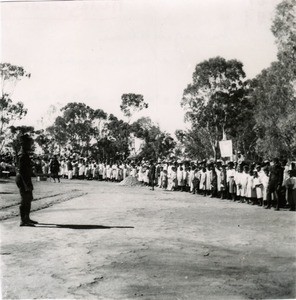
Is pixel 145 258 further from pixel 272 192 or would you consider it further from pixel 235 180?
pixel 235 180

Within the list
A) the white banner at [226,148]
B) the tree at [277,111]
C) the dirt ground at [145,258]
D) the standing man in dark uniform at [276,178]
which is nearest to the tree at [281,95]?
the tree at [277,111]

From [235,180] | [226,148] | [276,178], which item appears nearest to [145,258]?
[276,178]

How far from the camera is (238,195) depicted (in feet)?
47.5

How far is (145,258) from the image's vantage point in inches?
217

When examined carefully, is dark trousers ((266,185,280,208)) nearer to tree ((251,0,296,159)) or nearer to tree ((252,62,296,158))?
tree ((251,0,296,159))

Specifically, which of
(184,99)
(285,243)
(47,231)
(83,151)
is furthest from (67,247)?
(83,151)

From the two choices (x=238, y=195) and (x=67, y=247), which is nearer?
(x=67, y=247)

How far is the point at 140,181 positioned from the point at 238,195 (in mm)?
11971

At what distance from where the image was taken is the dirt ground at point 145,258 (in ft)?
14.2

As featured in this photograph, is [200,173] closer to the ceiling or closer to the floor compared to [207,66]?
closer to the floor

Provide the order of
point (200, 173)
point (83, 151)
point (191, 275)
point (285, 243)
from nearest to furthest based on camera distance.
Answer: point (191, 275) < point (285, 243) < point (200, 173) < point (83, 151)

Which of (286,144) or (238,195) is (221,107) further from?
(238,195)

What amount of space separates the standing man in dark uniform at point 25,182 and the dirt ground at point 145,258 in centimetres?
23

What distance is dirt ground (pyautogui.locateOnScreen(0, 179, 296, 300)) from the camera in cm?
434
